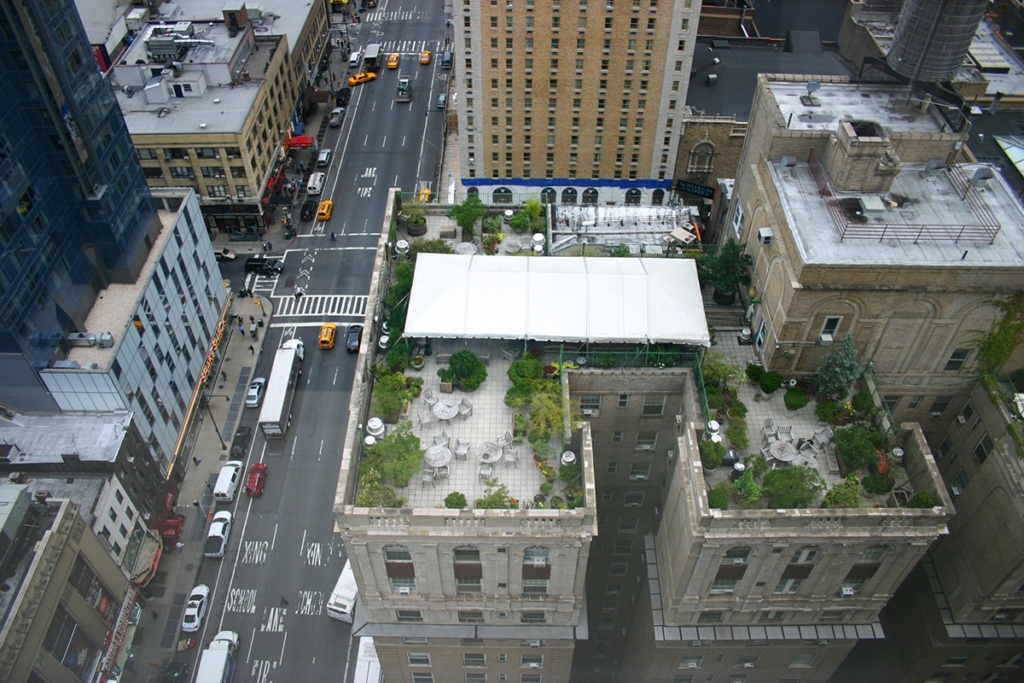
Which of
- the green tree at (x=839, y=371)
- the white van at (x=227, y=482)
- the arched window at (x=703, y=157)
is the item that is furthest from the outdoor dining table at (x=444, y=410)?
the arched window at (x=703, y=157)

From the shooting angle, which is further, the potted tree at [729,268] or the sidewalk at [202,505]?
the sidewalk at [202,505]

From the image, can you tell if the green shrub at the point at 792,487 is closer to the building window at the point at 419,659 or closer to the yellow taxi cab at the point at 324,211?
the building window at the point at 419,659

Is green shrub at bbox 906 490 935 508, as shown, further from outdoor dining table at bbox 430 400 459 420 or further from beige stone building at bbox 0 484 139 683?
beige stone building at bbox 0 484 139 683

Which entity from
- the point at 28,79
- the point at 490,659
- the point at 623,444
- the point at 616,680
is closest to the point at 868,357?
the point at 623,444

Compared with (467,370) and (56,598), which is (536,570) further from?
(56,598)

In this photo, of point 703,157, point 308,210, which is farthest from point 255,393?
point 703,157

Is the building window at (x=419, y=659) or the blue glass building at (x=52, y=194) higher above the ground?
the blue glass building at (x=52, y=194)

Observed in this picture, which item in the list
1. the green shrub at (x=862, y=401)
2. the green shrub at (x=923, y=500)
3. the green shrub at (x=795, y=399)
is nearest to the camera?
the green shrub at (x=923, y=500)
